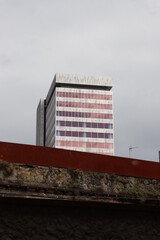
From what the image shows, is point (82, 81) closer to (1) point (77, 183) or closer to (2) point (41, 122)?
(2) point (41, 122)

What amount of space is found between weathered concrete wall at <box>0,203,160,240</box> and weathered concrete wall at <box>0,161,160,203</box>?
0.95ft

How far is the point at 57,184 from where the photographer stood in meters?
7.70

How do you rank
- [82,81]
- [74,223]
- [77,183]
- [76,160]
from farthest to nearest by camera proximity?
[82,81], [76,160], [77,183], [74,223]

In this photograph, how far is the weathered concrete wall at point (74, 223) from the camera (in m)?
7.17

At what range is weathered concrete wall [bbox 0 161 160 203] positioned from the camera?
730cm

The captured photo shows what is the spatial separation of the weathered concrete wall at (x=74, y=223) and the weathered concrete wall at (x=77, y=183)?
290 millimetres

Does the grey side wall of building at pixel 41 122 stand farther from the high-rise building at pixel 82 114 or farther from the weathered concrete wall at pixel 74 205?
the weathered concrete wall at pixel 74 205

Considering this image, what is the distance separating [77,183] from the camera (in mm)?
7965

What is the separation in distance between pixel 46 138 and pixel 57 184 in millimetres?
122392

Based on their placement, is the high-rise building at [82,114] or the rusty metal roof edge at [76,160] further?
the high-rise building at [82,114]

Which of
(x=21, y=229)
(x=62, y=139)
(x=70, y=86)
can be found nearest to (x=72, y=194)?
(x=21, y=229)

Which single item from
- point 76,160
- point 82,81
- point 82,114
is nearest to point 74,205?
point 76,160

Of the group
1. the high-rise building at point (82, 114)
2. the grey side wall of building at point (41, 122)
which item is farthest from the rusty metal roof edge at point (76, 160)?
the grey side wall of building at point (41, 122)

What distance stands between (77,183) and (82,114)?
344ft
